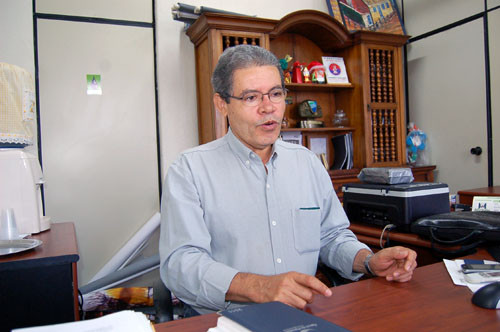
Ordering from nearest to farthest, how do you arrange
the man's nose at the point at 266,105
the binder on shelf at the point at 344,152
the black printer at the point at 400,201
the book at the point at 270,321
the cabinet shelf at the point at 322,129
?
the book at the point at 270,321, the man's nose at the point at 266,105, the black printer at the point at 400,201, the cabinet shelf at the point at 322,129, the binder on shelf at the point at 344,152

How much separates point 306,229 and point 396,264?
377mm

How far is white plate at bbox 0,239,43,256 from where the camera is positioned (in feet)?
4.60

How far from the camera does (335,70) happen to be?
3.38m

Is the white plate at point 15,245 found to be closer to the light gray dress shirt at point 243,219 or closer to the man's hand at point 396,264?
the light gray dress shirt at point 243,219

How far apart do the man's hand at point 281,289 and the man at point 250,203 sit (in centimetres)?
20

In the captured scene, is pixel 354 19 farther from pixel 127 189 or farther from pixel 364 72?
pixel 127 189

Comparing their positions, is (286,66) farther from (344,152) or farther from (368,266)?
(368,266)

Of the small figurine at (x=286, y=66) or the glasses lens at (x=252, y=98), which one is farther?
the small figurine at (x=286, y=66)

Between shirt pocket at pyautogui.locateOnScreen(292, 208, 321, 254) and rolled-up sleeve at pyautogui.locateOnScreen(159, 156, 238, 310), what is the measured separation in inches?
12.7

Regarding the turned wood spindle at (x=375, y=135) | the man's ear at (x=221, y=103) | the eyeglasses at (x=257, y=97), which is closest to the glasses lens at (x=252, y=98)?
the eyeglasses at (x=257, y=97)

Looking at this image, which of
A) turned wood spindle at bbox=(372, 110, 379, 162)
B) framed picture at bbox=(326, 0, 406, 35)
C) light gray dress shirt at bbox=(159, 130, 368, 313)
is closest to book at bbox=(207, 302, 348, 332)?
light gray dress shirt at bbox=(159, 130, 368, 313)

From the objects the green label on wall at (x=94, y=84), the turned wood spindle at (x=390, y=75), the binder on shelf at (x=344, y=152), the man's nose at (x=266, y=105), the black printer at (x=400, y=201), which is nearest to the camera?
the man's nose at (x=266, y=105)

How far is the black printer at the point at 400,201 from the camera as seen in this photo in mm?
1673

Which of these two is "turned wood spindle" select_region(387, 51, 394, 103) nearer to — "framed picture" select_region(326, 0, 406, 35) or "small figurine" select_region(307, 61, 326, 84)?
"framed picture" select_region(326, 0, 406, 35)
